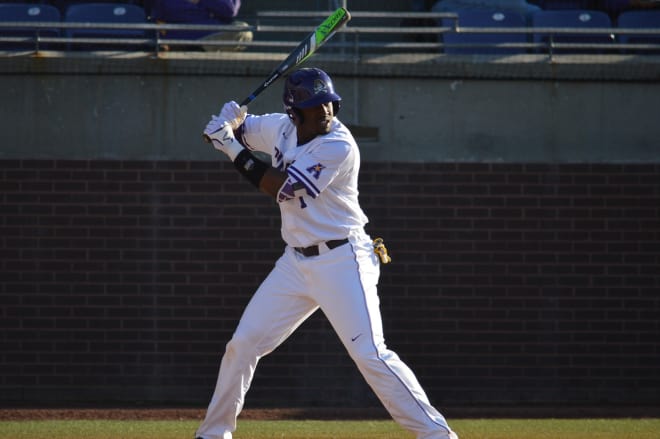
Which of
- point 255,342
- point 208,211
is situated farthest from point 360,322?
point 208,211

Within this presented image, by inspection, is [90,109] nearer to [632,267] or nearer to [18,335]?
[18,335]

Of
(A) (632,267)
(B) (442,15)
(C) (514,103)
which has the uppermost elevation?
(B) (442,15)

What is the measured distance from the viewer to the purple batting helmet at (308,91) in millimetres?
5598

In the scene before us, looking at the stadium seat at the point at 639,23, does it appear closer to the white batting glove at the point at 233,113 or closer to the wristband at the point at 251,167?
the white batting glove at the point at 233,113

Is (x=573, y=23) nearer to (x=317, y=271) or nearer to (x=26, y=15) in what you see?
(x=26, y=15)

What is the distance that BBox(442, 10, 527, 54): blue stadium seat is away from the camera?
1023 centimetres

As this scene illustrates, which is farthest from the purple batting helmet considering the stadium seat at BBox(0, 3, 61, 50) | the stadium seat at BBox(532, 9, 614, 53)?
the stadium seat at BBox(532, 9, 614, 53)

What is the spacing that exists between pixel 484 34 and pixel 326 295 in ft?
18.2

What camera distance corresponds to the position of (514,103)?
9844 millimetres

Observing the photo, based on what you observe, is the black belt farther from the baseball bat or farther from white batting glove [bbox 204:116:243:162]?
the baseball bat

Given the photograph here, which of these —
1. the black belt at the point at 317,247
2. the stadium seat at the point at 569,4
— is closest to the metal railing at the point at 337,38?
the stadium seat at the point at 569,4

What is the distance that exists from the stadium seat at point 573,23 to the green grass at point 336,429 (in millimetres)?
3766

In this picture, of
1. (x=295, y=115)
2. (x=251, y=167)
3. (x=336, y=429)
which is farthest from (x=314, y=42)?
(x=336, y=429)

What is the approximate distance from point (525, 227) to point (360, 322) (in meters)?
4.73
